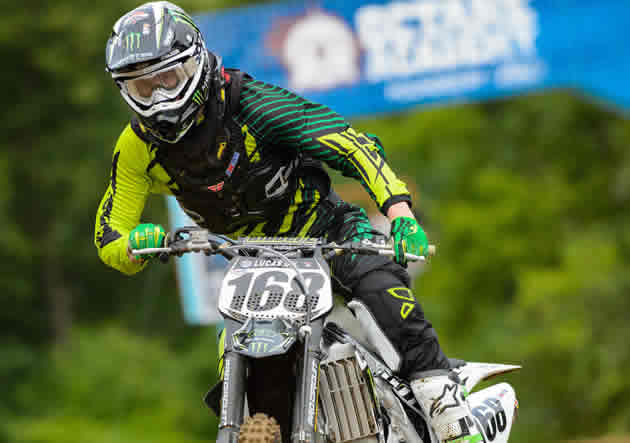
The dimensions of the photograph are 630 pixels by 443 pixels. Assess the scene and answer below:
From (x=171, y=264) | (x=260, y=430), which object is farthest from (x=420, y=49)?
(x=171, y=264)

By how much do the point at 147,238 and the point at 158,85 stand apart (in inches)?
31.9

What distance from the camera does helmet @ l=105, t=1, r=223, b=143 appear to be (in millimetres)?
5000

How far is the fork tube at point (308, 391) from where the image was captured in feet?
13.6

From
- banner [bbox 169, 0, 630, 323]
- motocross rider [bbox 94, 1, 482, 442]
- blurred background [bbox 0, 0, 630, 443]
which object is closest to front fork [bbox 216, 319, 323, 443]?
motocross rider [bbox 94, 1, 482, 442]

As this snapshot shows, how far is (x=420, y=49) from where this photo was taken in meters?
15.0

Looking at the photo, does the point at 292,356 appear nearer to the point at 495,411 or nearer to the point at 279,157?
the point at 279,157

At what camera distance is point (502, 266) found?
2459 centimetres

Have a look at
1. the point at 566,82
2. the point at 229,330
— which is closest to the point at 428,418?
the point at 229,330

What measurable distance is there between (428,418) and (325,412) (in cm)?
68

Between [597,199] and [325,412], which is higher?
[597,199]

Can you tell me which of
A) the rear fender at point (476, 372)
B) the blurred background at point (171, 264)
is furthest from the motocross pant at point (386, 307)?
the blurred background at point (171, 264)

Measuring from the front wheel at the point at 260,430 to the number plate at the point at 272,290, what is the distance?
418mm

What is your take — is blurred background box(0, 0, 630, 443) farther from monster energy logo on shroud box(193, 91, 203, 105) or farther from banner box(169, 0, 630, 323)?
monster energy logo on shroud box(193, 91, 203, 105)

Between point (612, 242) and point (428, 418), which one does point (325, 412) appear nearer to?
point (428, 418)
